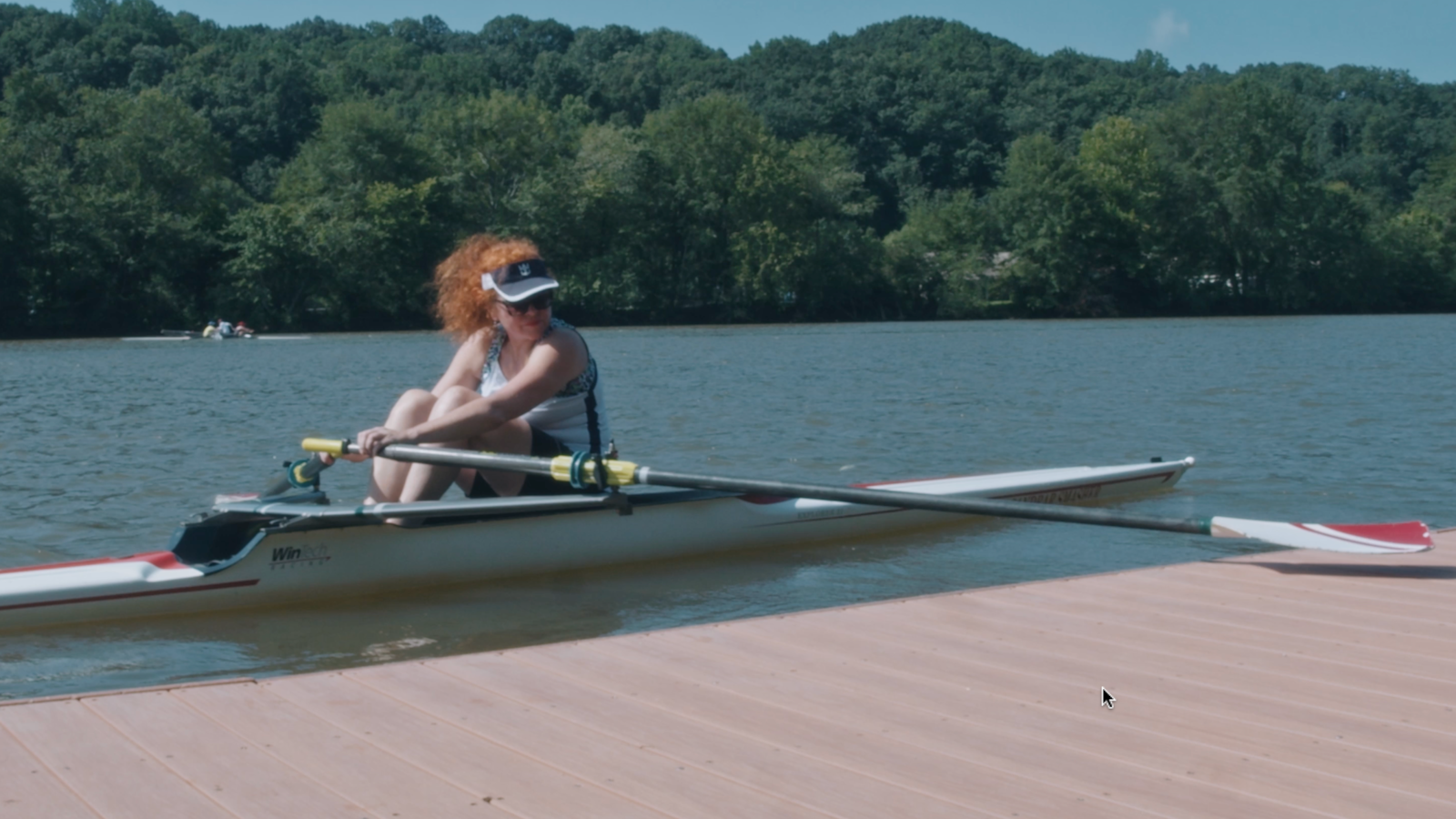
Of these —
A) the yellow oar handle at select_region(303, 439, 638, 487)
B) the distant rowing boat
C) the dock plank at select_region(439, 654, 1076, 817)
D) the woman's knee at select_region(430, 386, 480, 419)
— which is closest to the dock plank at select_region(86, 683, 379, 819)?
the dock plank at select_region(439, 654, 1076, 817)

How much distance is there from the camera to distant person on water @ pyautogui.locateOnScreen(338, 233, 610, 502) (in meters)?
5.21

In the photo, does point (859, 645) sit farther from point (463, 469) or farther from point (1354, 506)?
point (1354, 506)

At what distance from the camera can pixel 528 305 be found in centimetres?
522

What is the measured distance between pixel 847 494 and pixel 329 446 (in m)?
2.13

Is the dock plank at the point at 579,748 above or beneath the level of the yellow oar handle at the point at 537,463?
beneath

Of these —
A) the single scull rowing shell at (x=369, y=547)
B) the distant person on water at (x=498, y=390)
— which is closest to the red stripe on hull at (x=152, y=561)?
the single scull rowing shell at (x=369, y=547)

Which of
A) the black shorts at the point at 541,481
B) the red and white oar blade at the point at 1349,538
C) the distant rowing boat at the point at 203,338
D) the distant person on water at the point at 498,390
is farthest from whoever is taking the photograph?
the distant rowing boat at the point at 203,338

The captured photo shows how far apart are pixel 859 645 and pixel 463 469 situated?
2445 mm

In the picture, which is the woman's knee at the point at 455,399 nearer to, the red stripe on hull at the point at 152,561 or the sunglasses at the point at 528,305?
the sunglasses at the point at 528,305

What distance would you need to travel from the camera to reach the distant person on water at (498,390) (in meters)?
5.21

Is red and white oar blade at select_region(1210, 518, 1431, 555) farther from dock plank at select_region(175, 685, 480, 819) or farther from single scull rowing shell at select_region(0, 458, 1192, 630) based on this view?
dock plank at select_region(175, 685, 480, 819)

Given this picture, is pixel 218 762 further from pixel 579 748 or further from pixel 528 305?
pixel 528 305

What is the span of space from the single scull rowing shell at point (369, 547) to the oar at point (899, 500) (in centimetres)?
40

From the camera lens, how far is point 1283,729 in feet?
9.65
